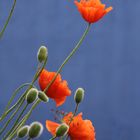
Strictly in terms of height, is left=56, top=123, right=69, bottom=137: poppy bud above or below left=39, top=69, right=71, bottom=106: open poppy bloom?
below

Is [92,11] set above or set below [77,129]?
above

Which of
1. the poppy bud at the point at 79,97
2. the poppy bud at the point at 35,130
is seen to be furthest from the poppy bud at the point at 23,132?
the poppy bud at the point at 79,97

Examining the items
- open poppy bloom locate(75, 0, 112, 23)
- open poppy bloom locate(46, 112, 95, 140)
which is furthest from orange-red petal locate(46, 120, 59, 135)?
open poppy bloom locate(75, 0, 112, 23)

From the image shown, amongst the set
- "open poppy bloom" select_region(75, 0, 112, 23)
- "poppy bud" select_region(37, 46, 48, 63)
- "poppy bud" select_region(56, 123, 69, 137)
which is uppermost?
"open poppy bloom" select_region(75, 0, 112, 23)

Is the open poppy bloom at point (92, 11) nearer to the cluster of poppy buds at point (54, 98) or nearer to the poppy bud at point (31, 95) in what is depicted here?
the cluster of poppy buds at point (54, 98)

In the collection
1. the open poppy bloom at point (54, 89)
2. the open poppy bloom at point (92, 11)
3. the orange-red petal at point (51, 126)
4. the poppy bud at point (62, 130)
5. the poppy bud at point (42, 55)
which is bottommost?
the poppy bud at point (62, 130)

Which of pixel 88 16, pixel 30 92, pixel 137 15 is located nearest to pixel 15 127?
pixel 30 92

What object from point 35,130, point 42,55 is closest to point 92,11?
point 42,55

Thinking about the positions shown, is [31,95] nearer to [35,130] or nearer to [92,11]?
[35,130]

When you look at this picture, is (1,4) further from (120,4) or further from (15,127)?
(15,127)

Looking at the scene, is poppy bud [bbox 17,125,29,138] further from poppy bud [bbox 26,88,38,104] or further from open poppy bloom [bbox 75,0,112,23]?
open poppy bloom [bbox 75,0,112,23]

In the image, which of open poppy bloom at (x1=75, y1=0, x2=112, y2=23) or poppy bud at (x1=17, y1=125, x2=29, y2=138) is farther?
open poppy bloom at (x1=75, y1=0, x2=112, y2=23)
